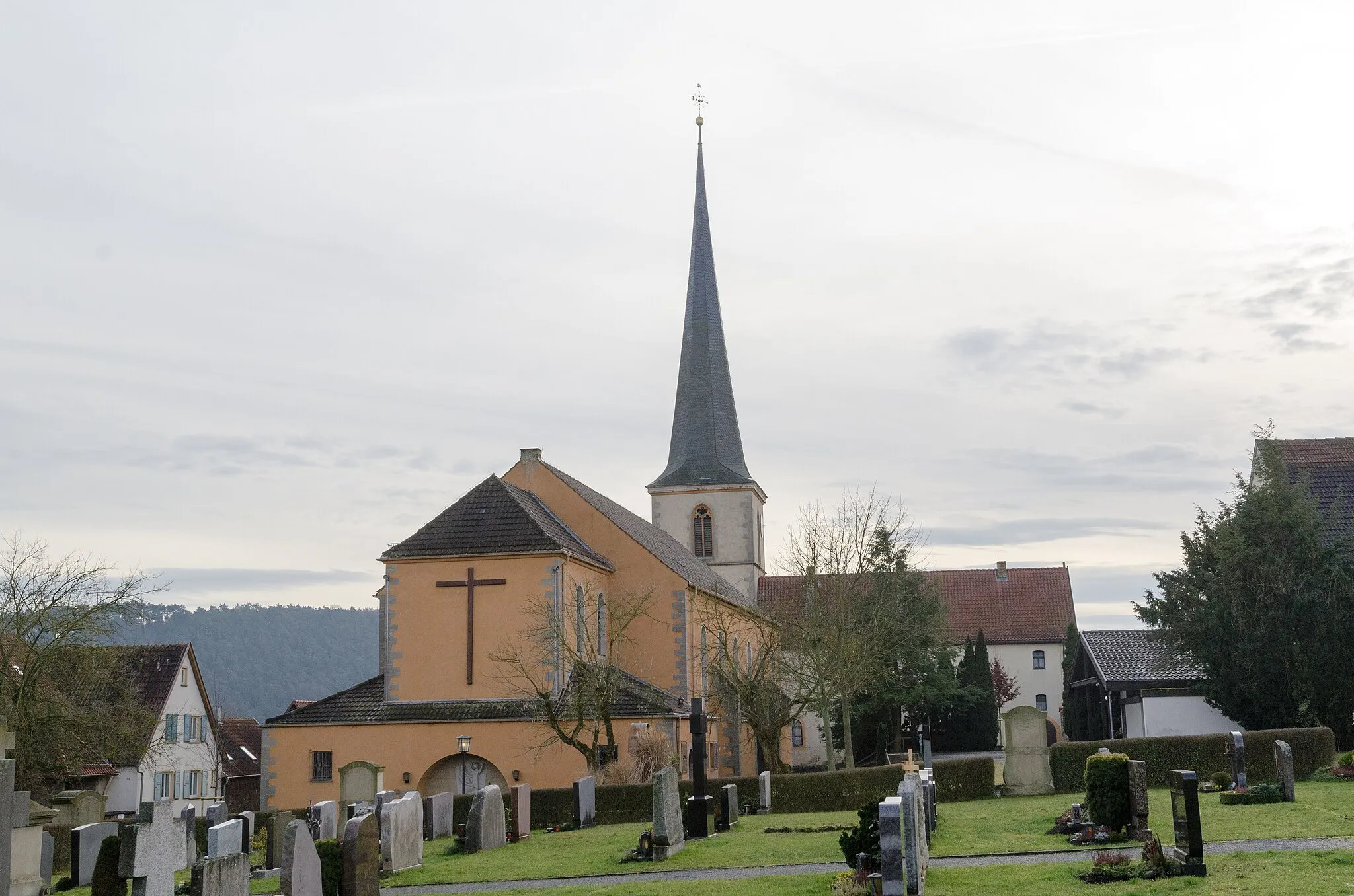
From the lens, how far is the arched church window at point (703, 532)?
192 feet

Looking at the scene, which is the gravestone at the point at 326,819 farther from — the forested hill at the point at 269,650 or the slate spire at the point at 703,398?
the forested hill at the point at 269,650

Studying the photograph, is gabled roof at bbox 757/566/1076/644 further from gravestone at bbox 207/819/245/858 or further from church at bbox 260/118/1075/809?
gravestone at bbox 207/819/245/858

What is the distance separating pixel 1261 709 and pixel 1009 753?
6903 mm

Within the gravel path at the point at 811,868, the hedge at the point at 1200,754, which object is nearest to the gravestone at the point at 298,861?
the gravel path at the point at 811,868

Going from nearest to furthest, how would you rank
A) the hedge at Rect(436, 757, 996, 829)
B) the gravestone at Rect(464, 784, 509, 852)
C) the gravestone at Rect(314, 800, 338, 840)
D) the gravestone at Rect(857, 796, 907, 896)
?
the gravestone at Rect(857, 796, 907, 896) → the gravestone at Rect(314, 800, 338, 840) → the gravestone at Rect(464, 784, 509, 852) → the hedge at Rect(436, 757, 996, 829)

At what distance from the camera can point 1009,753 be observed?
29250 mm

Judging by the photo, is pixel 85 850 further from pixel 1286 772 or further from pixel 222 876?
pixel 1286 772

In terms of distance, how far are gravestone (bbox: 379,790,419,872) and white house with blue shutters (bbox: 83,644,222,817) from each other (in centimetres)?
2592

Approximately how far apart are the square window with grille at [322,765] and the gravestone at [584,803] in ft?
30.6

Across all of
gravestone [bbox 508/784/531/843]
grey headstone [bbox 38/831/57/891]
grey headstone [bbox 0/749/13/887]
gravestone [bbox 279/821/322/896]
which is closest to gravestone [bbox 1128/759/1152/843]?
gravestone [bbox 279/821/322/896]

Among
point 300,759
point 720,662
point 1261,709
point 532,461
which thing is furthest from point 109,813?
point 1261,709

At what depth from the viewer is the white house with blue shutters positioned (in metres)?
45.7

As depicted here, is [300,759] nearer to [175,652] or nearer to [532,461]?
[532,461]

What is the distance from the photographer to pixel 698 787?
22.2m
